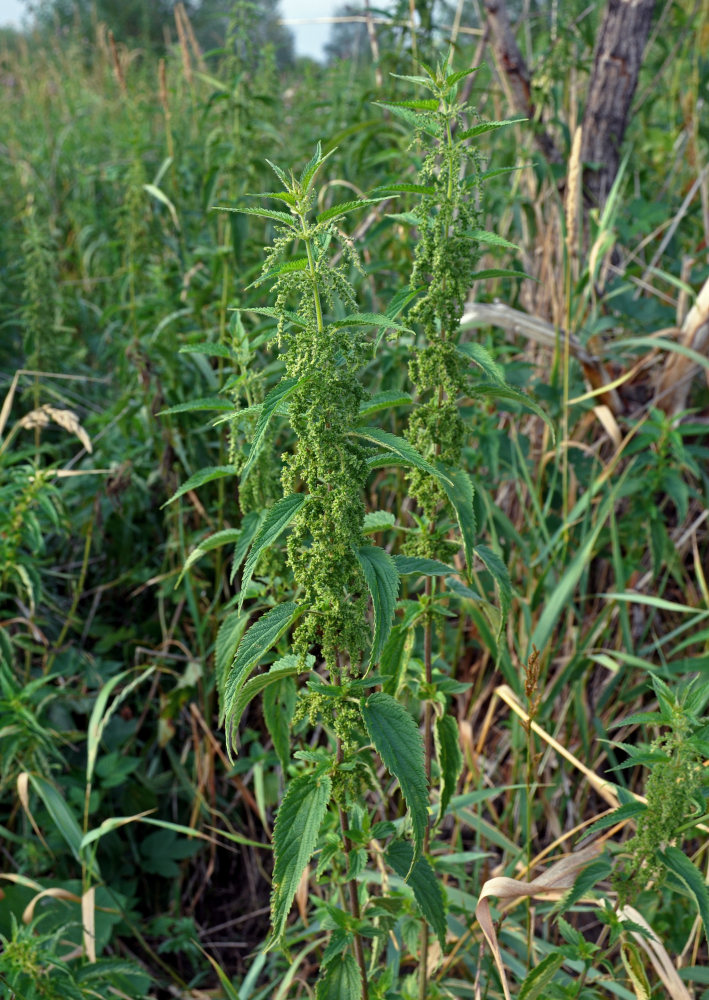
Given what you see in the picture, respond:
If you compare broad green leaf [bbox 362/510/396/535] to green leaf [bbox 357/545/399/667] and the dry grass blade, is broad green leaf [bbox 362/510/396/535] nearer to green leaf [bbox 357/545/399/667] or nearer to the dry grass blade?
green leaf [bbox 357/545/399/667]

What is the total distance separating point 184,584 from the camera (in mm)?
2598

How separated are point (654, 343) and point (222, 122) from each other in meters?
1.87

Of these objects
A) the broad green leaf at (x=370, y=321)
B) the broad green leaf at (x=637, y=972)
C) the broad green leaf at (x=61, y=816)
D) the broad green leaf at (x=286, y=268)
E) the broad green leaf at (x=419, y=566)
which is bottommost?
the broad green leaf at (x=61, y=816)

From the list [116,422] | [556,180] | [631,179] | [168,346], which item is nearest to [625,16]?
[556,180]

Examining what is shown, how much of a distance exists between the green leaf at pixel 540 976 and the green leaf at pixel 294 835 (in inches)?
19.2

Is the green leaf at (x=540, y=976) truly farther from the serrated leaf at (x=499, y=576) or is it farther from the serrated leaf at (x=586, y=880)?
the serrated leaf at (x=499, y=576)

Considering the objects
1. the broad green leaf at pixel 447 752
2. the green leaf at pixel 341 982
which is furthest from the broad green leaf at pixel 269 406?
the green leaf at pixel 341 982

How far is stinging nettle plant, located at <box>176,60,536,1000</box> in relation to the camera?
115 cm

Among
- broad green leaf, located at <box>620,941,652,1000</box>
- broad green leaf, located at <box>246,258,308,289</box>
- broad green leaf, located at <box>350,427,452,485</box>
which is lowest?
broad green leaf, located at <box>620,941,652,1000</box>

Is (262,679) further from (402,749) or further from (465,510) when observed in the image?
(465,510)

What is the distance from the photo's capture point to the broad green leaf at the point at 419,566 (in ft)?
4.30

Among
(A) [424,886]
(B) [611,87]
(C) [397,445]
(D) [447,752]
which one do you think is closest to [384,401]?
(C) [397,445]

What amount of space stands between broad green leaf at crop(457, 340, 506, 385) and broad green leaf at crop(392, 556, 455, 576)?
1.12 feet

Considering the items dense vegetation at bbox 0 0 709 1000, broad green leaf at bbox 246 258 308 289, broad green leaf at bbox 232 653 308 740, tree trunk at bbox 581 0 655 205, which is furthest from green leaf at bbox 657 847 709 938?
tree trunk at bbox 581 0 655 205
